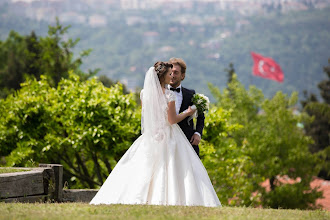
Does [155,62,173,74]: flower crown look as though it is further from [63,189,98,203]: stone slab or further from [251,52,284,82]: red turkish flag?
[251,52,284,82]: red turkish flag

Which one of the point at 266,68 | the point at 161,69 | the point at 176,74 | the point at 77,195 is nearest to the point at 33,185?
the point at 77,195

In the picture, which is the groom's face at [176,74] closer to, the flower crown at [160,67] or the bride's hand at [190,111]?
the flower crown at [160,67]

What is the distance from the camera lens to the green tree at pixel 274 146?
30547mm

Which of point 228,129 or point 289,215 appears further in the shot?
point 228,129

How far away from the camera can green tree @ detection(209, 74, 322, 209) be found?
30.5 m

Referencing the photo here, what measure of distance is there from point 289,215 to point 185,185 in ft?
4.88

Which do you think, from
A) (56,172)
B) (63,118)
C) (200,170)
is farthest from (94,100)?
(200,170)

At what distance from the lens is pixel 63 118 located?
1245 cm

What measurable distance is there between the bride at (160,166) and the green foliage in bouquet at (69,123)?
4.91 m

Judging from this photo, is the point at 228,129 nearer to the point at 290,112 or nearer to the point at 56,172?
the point at 56,172

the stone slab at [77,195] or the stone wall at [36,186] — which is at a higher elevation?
the stone wall at [36,186]

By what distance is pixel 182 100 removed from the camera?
741cm

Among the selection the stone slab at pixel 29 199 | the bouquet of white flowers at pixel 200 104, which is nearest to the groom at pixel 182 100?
the bouquet of white flowers at pixel 200 104

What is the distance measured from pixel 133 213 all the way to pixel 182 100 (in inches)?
100
